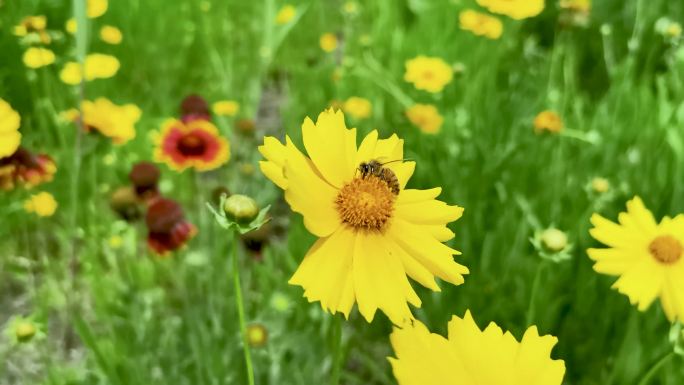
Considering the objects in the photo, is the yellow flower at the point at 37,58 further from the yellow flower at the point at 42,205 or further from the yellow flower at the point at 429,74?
the yellow flower at the point at 429,74

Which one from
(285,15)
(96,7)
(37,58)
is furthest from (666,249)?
(285,15)

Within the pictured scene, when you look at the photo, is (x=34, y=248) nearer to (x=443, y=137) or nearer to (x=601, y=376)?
(x=443, y=137)

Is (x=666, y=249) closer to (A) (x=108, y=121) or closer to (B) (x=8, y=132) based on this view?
(B) (x=8, y=132)

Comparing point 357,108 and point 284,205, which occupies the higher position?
point 357,108

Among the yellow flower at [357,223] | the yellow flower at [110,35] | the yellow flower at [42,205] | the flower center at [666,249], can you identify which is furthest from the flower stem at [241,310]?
the yellow flower at [110,35]

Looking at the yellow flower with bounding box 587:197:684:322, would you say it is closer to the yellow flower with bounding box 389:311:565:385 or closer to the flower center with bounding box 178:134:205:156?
the yellow flower with bounding box 389:311:565:385

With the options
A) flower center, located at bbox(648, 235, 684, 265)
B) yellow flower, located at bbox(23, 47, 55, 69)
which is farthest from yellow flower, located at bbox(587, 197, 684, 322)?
yellow flower, located at bbox(23, 47, 55, 69)
